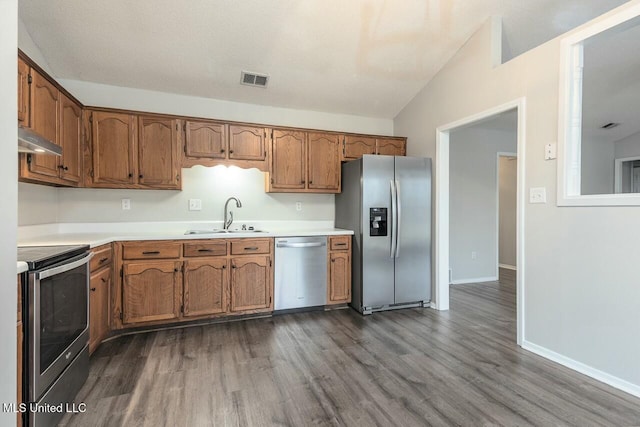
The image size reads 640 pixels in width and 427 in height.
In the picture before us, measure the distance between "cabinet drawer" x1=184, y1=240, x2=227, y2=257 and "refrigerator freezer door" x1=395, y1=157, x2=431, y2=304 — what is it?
6.33 ft

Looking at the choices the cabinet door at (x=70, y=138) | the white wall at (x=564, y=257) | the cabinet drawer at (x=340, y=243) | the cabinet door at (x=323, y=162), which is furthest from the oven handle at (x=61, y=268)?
the white wall at (x=564, y=257)

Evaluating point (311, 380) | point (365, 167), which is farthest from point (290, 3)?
point (311, 380)

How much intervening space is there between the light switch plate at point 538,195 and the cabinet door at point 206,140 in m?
2.97

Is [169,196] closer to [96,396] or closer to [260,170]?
[260,170]

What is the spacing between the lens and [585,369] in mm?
2322

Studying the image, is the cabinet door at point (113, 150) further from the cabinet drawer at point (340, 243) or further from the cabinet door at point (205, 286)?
the cabinet drawer at point (340, 243)

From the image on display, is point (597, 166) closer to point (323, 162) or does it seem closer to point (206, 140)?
point (323, 162)

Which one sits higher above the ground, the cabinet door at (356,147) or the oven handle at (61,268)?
the cabinet door at (356,147)

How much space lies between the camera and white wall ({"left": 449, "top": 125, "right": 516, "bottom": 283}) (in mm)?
5078

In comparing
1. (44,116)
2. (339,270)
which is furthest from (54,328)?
(339,270)

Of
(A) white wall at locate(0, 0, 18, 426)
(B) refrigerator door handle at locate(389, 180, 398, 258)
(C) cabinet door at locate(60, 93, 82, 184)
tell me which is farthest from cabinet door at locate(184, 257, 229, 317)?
(A) white wall at locate(0, 0, 18, 426)

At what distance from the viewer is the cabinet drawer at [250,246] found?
132 inches

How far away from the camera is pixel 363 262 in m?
3.68

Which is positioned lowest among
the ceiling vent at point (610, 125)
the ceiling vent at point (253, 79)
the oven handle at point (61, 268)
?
the oven handle at point (61, 268)
